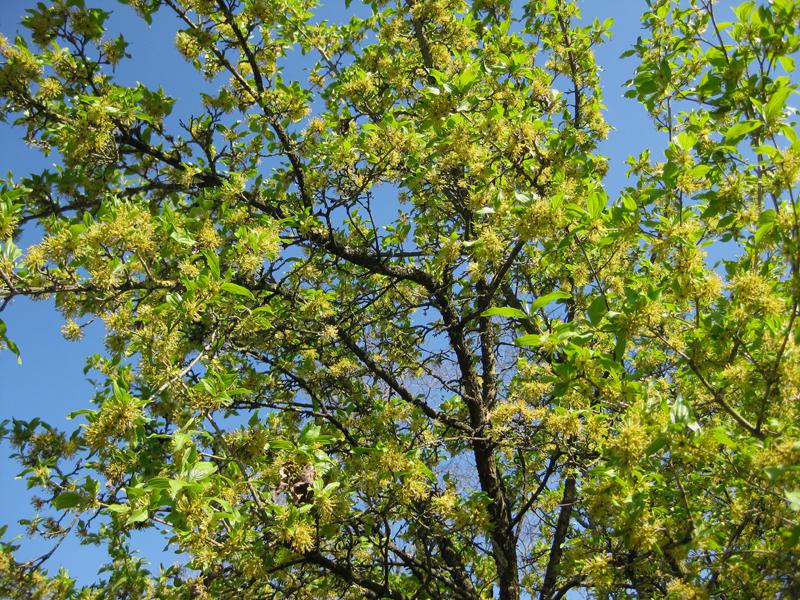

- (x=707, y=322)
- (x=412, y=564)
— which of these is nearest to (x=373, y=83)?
(x=707, y=322)

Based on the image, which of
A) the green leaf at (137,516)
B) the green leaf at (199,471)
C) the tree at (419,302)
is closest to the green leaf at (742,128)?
the tree at (419,302)

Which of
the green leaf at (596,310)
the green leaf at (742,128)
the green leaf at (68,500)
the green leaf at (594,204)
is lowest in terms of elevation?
the green leaf at (68,500)

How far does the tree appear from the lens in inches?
91.0

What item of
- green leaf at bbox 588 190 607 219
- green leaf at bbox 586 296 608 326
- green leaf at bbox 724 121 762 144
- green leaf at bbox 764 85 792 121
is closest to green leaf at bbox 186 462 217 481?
green leaf at bbox 586 296 608 326

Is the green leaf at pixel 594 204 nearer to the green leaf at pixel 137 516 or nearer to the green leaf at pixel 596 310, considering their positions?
the green leaf at pixel 596 310

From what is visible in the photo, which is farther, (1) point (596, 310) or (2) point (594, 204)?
(2) point (594, 204)

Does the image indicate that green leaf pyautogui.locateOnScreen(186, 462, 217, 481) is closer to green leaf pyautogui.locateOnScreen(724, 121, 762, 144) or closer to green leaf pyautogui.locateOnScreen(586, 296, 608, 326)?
green leaf pyautogui.locateOnScreen(586, 296, 608, 326)

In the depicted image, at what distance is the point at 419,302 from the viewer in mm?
5230

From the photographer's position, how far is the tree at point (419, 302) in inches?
91.0

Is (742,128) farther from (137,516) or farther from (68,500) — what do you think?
(68,500)

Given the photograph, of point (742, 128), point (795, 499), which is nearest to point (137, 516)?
point (795, 499)

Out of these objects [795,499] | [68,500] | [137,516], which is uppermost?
[68,500]

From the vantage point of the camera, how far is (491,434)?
3.86 m

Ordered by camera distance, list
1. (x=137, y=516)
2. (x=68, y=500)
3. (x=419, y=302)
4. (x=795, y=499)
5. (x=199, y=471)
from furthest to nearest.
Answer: (x=419, y=302), (x=68, y=500), (x=199, y=471), (x=137, y=516), (x=795, y=499)
